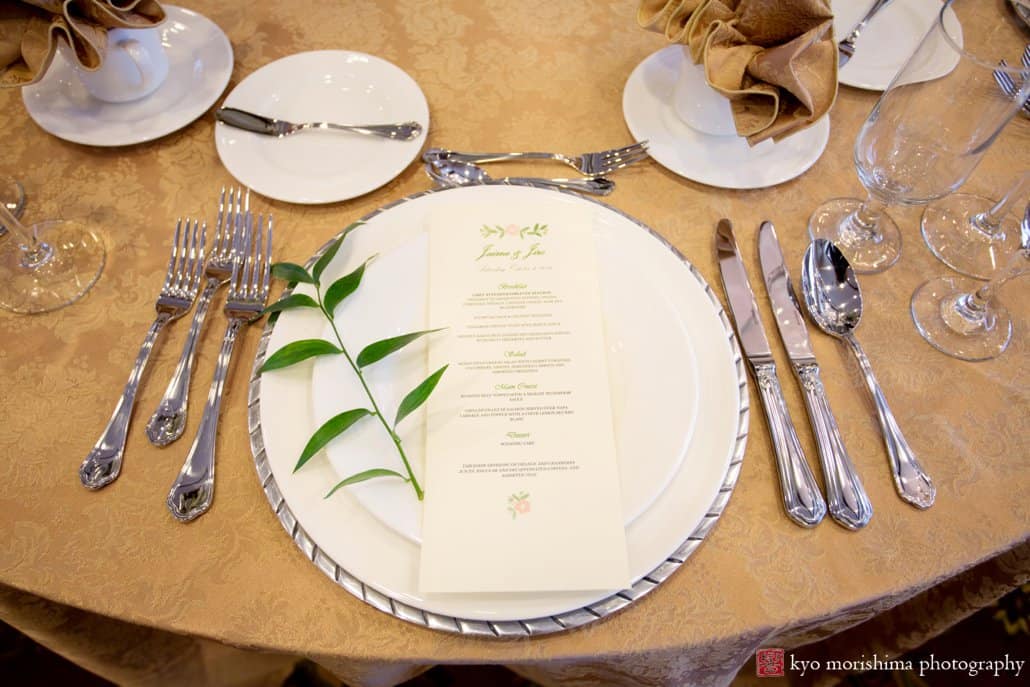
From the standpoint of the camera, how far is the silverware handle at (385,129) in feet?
2.57

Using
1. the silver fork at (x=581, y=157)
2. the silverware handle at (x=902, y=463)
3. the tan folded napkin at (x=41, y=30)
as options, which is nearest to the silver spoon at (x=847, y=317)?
the silverware handle at (x=902, y=463)

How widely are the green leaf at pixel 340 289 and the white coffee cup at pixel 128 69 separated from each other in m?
0.41

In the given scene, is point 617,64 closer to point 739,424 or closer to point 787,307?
point 787,307

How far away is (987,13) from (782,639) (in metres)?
0.88

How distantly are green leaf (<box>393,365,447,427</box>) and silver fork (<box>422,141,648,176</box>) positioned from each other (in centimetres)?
34

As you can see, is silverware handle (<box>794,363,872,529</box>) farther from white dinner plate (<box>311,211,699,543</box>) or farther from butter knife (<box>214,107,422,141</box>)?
butter knife (<box>214,107,422,141</box>)

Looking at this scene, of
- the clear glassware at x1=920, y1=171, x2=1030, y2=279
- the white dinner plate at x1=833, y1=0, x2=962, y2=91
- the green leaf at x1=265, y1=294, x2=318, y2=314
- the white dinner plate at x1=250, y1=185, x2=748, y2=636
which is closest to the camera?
the white dinner plate at x1=250, y1=185, x2=748, y2=636

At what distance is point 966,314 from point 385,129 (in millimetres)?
697

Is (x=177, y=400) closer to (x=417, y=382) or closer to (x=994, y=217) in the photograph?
(x=417, y=382)

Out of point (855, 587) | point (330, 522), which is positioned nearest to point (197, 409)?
point (330, 522)

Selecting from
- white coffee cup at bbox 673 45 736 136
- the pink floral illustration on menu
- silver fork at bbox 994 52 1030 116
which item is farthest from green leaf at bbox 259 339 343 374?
silver fork at bbox 994 52 1030 116

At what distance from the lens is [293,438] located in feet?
1.86

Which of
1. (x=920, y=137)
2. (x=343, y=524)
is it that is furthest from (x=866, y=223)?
(x=343, y=524)

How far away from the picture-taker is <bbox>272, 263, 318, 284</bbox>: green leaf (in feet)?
2.01
